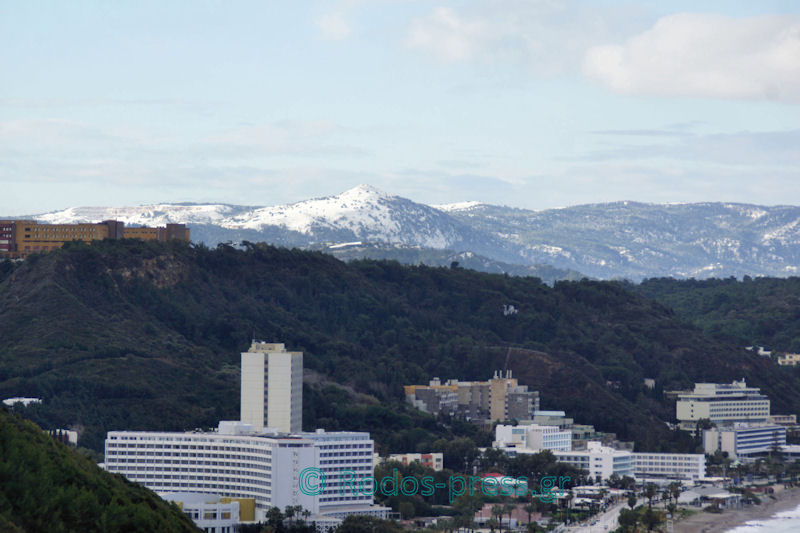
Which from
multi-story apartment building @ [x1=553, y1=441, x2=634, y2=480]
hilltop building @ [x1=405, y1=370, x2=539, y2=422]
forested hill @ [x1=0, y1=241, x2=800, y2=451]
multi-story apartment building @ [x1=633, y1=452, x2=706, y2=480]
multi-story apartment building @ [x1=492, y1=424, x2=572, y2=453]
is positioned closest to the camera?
multi-story apartment building @ [x1=553, y1=441, x2=634, y2=480]

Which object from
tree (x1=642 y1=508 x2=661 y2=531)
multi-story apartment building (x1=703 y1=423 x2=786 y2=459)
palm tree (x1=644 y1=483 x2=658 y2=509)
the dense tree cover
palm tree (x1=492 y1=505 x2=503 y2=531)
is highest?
multi-story apartment building (x1=703 y1=423 x2=786 y2=459)

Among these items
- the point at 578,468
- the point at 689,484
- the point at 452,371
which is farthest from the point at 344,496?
the point at 452,371

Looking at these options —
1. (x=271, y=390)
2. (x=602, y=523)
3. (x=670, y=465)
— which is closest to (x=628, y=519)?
(x=602, y=523)

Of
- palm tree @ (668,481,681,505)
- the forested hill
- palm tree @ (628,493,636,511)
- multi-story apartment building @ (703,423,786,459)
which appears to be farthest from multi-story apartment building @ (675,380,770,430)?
palm tree @ (628,493,636,511)

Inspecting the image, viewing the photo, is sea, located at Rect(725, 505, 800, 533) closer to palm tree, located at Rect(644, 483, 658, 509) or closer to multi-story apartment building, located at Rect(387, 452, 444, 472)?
palm tree, located at Rect(644, 483, 658, 509)

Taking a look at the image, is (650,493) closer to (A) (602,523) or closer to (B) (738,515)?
(B) (738,515)

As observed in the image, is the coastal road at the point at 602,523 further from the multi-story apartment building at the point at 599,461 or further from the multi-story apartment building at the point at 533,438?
the multi-story apartment building at the point at 533,438

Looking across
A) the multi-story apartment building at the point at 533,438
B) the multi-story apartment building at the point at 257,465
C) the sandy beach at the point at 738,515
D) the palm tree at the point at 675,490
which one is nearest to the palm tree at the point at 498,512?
the multi-story apartment building at the point at 257,465
